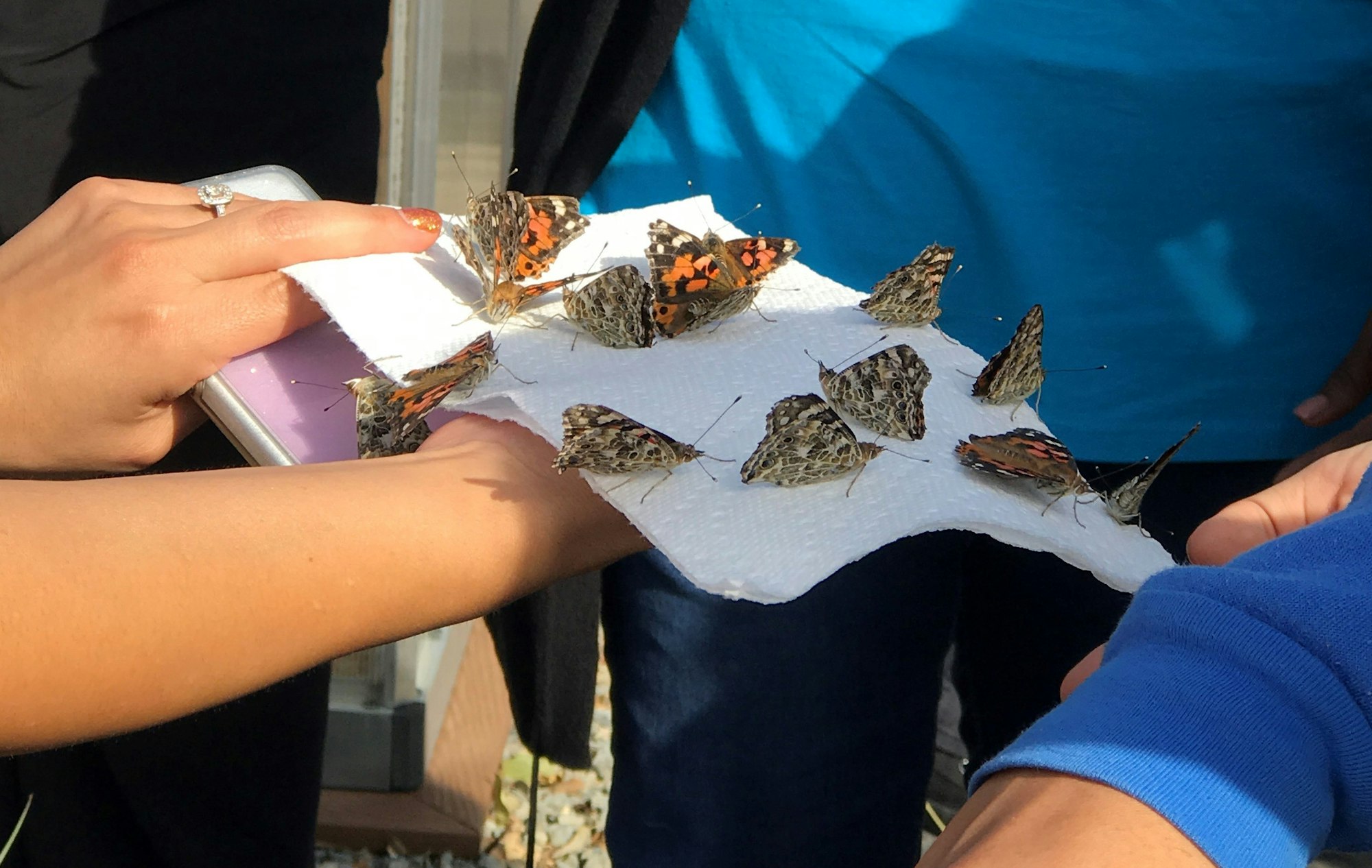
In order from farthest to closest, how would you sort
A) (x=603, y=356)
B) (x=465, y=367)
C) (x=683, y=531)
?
(x=603, y=356)
(x=465, y=367)
(x=683, y=531)

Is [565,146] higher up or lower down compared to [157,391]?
higher up

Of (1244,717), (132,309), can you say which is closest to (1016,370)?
(1244,717)

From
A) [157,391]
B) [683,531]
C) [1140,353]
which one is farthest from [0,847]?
[1140,353]

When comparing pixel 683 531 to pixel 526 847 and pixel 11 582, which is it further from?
pixel 526 847

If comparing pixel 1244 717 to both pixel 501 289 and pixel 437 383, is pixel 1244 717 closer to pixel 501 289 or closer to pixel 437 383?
pixel 437 383

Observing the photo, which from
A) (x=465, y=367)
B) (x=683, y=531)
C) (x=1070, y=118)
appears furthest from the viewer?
(x=1070, y=118)

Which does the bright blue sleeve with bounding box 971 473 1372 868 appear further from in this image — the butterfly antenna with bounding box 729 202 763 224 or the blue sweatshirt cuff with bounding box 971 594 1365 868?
the butterfly antenna with bounding box 729 202 763 224

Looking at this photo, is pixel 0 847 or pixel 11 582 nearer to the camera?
pixel 11 582
